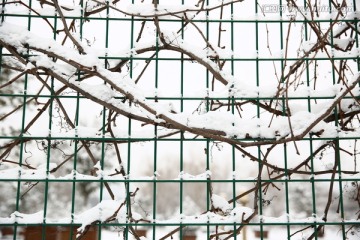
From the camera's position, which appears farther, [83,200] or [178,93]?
[83,200]

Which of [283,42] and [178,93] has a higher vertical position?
[283,42]

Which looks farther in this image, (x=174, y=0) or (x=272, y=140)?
(x=174, y=0)

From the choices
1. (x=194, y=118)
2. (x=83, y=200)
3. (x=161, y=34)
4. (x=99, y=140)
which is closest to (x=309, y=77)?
(x=194, y=118)

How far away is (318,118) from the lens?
2.20 m

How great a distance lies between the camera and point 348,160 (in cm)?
254

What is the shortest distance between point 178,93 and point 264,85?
1.51ft

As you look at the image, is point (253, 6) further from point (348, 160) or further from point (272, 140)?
point (348, 160)

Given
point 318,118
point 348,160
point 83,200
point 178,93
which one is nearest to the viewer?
point 318,118

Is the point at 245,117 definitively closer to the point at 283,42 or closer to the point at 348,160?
the point at 283,42

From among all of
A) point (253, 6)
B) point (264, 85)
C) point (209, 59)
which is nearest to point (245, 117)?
point (264, 85)

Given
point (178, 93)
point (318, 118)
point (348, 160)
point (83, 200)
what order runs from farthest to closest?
1. point (83, 200)
2. point (348, 160)
3. point (178, 93)
4. point (318, 118)

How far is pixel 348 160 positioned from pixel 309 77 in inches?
21.4

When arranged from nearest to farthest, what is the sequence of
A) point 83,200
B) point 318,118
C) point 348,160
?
point 318,118 → point 348,160 → point 83,200

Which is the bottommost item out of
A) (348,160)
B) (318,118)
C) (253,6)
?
(348,160)
